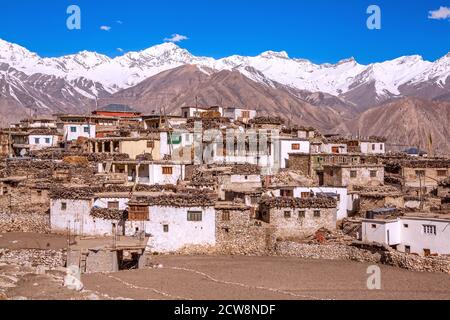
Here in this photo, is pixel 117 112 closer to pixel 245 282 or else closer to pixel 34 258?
pixel 34 258

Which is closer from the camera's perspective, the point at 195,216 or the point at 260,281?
the point at 260,281

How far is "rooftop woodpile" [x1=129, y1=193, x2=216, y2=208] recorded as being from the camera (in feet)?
90.9

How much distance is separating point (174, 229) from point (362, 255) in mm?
8536

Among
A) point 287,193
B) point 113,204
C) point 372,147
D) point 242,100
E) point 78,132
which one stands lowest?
point 113,204

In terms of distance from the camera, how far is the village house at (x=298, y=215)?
96.4 feet

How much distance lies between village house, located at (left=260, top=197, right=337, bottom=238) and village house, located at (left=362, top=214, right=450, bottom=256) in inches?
91.9

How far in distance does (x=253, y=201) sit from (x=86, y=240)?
354 inches

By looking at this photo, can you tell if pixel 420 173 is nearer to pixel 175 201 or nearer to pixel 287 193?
pixel 287 193

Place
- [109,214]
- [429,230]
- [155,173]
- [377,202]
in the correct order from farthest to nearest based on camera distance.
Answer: [155,173]
[377,202]
[109,214]
[429,230]

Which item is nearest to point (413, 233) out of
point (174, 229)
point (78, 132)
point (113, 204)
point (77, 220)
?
point (174, 229)

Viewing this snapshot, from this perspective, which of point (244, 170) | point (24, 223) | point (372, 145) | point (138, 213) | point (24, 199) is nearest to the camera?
point (138, 213)

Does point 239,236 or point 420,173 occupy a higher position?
point 420,173

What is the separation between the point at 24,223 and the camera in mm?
31531

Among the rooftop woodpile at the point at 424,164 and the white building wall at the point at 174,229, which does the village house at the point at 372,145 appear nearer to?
the rooftop woodpile at the point at 424,164
